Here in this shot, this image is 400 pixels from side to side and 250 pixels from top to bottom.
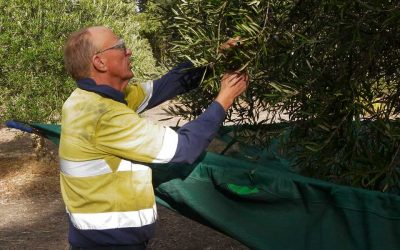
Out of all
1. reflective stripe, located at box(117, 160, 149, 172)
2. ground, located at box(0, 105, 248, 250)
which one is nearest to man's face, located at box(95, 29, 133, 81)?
reflective stripe, located at box(117, 160, 149, 172)

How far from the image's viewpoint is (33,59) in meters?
8.32

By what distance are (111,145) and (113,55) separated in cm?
48

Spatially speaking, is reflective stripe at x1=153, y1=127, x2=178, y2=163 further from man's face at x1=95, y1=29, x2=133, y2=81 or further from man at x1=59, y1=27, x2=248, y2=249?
man's face at x1=95, y1=29, x2=133, y2=81

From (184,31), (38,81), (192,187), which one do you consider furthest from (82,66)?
(38,81)

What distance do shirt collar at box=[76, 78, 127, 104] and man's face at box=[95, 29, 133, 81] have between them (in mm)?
82

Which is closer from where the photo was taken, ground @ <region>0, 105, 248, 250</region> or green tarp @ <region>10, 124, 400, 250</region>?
green tarp @ <region>10, 124, 400, 250</region>

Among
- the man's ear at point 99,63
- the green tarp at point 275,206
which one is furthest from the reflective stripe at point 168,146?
the green tarp at point 275,206

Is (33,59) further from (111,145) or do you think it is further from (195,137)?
(195,137)

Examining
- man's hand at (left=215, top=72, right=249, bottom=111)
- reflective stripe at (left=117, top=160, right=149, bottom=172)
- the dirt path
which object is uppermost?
man's hand at (left=215, top=72, right=249, bottom=111)

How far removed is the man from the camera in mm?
2518

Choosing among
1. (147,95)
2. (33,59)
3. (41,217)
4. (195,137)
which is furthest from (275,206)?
(33,59)

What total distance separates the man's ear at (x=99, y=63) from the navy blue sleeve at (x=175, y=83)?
61cm

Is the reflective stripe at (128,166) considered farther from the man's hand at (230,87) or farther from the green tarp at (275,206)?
the green tarp at (275,206)

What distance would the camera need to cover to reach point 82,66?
2707 mm
